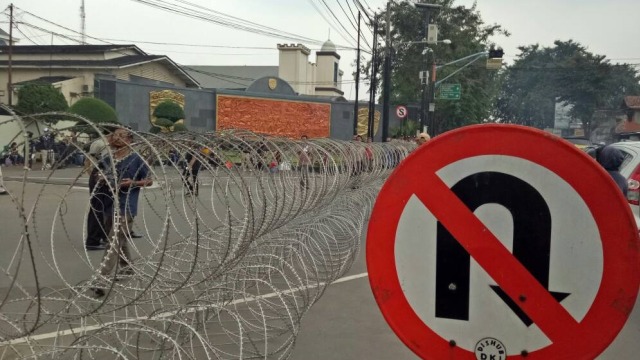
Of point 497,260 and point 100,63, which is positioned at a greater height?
point 100,63

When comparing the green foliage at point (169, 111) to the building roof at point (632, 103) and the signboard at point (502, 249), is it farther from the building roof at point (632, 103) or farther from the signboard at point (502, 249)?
the building roof at point (632, 103)

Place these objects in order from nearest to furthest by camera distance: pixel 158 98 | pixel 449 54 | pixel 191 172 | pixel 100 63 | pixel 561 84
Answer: pixel 191 172 → pixel 158 98 → pixel 100 63 → pixel 449 54 → pixel 561 84

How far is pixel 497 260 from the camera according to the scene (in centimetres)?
145

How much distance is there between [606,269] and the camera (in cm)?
137

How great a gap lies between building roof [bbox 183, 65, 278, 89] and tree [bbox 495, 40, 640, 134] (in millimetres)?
27854

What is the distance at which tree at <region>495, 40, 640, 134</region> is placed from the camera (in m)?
55.5

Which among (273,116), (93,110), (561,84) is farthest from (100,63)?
(561,84)

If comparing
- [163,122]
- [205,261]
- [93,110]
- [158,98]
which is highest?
[158,98]

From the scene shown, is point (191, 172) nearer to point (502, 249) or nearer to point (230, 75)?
point (502, 249)

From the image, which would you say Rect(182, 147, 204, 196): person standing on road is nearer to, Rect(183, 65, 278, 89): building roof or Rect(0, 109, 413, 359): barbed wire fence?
Rect(0, 109, 413, 359): barbed wire fence

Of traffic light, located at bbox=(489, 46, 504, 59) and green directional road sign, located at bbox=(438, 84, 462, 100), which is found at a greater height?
traffic light, located at bbox=(489, 46, 504, 59)

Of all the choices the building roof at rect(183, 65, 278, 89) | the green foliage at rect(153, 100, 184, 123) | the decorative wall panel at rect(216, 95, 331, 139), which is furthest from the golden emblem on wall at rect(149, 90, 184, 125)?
the building roof at rect(183, 65, 278, 89)

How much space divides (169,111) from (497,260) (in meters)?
26.2

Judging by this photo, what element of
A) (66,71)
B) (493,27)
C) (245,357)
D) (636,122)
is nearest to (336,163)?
(245,357)
